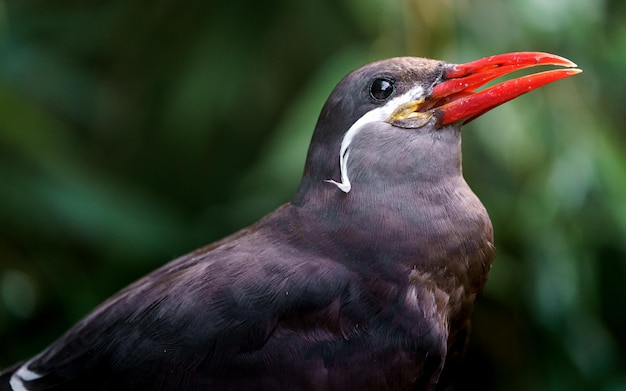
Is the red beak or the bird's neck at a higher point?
the red beak

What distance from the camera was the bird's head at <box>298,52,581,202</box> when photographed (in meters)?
2.02

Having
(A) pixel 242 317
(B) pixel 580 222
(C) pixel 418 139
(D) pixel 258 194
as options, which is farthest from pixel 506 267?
(A) pixel 242 317

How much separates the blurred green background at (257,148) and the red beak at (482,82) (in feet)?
2.21

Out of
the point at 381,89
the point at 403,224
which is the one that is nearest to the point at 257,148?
the point at 381,89

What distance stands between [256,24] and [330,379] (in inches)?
66.3

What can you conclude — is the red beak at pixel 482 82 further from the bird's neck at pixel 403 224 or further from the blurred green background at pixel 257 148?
the blurred green background at pixel 257 148

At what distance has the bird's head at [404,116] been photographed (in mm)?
2023

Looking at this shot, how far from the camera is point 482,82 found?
2076 millimetres

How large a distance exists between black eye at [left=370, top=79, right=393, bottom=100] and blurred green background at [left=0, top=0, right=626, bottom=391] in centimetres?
62

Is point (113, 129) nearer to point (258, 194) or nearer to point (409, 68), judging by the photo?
point (258, 194)

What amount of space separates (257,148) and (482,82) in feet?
4.88

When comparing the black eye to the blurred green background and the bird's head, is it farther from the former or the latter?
the blurred green background

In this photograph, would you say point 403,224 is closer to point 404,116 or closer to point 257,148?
point 404,116

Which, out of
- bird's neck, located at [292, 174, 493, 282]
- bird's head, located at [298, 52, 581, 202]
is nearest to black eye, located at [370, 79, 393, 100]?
bird's head, located at [298, 52, 581, 202]
